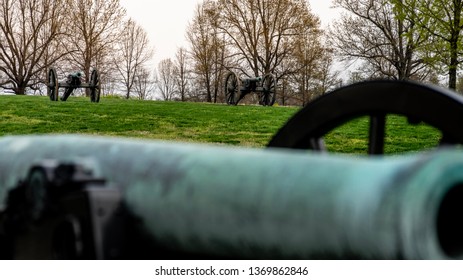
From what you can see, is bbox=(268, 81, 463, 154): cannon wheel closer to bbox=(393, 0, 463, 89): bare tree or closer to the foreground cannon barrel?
the foreground cannon barrel

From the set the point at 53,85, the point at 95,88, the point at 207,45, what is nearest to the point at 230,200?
the point at 53,85

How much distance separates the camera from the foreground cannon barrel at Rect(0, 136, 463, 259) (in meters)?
1.12

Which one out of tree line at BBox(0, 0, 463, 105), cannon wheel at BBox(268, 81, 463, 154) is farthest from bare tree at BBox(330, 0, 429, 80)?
cannon wheel at BBox(268, 81, 463, 154)

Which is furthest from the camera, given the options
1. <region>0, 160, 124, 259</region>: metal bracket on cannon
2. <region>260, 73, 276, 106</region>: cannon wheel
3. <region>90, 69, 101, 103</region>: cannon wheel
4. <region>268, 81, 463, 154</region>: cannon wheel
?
<region>260, 73, 276, 106</region>: cannon wheel

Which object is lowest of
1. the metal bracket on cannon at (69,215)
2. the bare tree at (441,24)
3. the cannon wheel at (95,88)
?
the metal bracket on cannon at (69,215)

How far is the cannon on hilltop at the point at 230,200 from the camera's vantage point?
114 centimetres

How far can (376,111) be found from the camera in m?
2.22

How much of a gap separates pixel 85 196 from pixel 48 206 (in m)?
0.13

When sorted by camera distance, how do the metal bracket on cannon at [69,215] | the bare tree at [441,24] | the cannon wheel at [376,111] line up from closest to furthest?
1. the metal bracket on cannon at [69,215]
2. the cannon wheel at [376,111]
3. the bare tree at [441,24]

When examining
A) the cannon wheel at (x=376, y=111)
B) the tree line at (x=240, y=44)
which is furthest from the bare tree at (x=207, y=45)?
the cannon wheel at (x=376, y=111)

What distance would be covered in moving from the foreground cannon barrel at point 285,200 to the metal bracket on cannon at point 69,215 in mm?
70

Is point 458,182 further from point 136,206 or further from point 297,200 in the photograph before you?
point 136,206

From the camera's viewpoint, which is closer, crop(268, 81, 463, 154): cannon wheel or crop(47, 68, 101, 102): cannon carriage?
crop(268, 81, 463, 154): cannon wheel

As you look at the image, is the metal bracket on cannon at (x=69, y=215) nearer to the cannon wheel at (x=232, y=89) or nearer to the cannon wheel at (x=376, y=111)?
the cannon wheel at (x=376, y=111)
